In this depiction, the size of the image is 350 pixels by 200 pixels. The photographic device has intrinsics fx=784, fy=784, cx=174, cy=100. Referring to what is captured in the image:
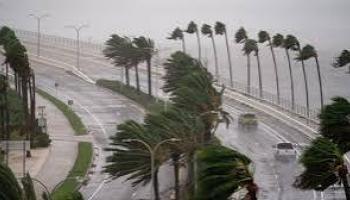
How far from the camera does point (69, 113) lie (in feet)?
348


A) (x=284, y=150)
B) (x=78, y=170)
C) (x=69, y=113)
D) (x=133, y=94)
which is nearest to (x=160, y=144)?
(x=78, y=170)

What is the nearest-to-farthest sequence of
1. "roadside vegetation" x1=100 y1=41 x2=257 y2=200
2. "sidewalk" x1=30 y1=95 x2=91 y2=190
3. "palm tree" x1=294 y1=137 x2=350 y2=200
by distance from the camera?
1. "palm tree" x1=294 y1=137 x2=350 y2=200
2. "roadside vegetation" x1=100 y1=41 x2=257 y2=200
3. "sidewalk" x1=30 y1=95 x2=91 y2=190

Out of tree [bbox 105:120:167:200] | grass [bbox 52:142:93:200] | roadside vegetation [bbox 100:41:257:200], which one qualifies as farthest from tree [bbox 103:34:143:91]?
tree [bbox 105:120:167:200]

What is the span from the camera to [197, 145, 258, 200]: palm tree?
29.1 meters

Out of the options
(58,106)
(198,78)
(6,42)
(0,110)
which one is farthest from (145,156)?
(58,106)

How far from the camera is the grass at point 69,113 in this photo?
3726 inches

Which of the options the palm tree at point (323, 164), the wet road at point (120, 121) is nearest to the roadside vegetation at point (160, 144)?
the wet road at point (120, 121)

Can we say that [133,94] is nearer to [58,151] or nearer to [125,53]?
[125,53]

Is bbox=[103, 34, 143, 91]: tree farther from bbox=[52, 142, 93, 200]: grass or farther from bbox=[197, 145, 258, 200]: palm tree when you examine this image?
bbox=[197, 145, 258, 200]: palm tree

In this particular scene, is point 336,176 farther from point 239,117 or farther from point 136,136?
point 239,117

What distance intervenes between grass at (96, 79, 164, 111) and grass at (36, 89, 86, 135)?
1057 centimetres

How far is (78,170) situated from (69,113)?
34246 mm

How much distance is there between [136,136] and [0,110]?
124 ft

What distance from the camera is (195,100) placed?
7044 cm
